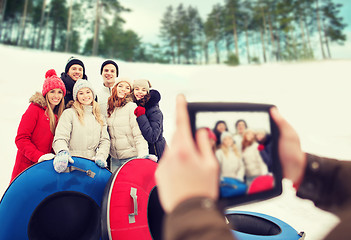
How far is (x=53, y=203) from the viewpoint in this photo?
1.42 m

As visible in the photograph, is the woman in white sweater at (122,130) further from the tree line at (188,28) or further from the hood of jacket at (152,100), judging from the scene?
the tree line at (188,28)

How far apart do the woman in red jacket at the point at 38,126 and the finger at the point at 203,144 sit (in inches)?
67.4

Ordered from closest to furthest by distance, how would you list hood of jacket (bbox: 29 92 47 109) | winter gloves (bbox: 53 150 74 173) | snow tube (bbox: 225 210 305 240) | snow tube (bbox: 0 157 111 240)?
snow tube (bbox: 0 157 111 240) < winter gloves (bbox: 53 150 74 173) < snow tube (bbox: 225 210 305 240) < hood of jacket (bbox: 29 92 47 109)

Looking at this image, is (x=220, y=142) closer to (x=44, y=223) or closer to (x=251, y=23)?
(x=44, y=223)

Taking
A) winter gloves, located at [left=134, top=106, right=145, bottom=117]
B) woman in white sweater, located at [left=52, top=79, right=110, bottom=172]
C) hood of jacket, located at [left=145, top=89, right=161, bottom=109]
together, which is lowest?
woman in white sweater, located at [left=52, top=79, right=110, bottom=172]

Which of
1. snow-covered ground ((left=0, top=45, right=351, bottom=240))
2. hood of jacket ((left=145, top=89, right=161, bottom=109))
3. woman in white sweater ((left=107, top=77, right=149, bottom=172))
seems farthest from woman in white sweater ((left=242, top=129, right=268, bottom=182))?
Result: snow-covered ground ((left=0, top=45, right=351, bottom=240))

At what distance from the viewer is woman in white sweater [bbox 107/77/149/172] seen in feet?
7.53

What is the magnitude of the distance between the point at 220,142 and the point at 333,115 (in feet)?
35.5

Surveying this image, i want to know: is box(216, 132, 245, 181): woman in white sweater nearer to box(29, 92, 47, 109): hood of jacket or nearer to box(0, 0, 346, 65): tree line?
box(29, 92, 47, 109): hood of jacket

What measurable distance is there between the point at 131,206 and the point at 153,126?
1.17m

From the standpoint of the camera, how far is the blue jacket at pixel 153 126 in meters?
2.39

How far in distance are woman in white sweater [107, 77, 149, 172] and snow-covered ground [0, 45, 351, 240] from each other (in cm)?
194

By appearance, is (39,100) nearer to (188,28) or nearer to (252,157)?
(252,157)

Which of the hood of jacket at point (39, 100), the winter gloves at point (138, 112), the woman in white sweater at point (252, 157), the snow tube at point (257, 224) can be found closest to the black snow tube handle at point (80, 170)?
the hood of jacket at point (39, 100)
